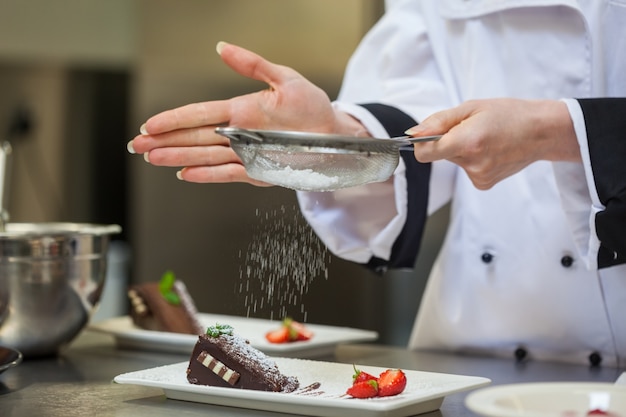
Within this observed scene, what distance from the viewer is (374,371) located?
139 centimetres

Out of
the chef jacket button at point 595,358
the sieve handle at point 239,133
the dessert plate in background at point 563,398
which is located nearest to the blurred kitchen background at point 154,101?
the chef jacket button at point 595,358

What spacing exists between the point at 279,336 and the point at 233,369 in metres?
0.48

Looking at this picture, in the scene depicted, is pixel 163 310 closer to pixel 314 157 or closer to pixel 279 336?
pixel 279 336

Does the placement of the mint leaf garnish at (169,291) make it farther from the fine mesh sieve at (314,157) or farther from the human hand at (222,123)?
the fine mesh sieve at (314,157)

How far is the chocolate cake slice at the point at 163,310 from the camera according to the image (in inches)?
75.4

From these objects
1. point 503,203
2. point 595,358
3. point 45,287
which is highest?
point 503,203

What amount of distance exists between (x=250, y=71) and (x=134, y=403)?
0.52m

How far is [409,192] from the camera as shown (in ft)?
5.65

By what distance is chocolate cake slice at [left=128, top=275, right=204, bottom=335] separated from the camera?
1915 millimetres

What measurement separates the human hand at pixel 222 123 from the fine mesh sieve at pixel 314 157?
175 millimetres

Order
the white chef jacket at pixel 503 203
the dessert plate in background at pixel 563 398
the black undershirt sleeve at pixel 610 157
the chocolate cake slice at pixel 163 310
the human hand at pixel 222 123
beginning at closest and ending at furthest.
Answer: the dessert plate in background at pixel 563 398, the black undershirt sleeve at pixel 610 157, the human hand at pixel 222 123, the white chef jacket at pixel 503 203, the chocolate cake slice at pixel 163 310

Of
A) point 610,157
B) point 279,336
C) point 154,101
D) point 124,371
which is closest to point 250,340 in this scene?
point 279,336

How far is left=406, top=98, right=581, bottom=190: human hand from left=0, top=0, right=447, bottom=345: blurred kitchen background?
2086mm

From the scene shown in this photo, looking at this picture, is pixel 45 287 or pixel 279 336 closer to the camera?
pixel 45 287
